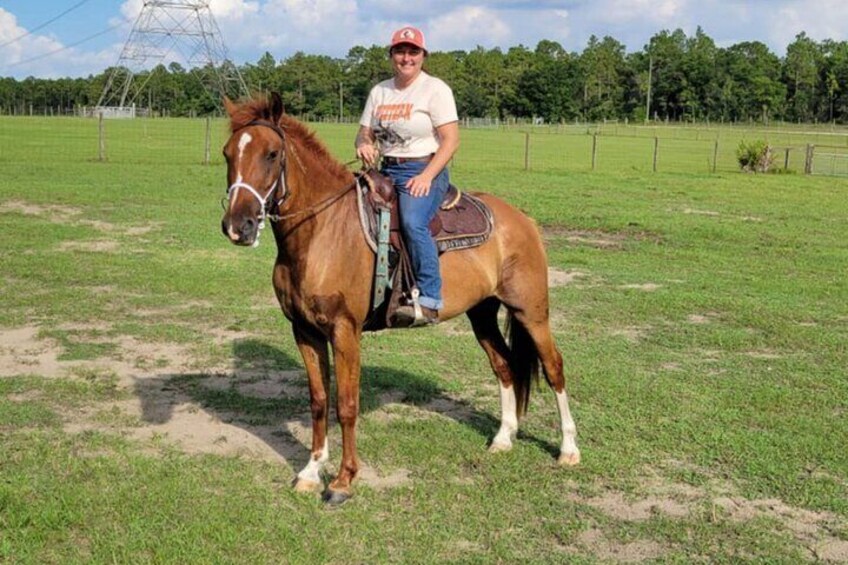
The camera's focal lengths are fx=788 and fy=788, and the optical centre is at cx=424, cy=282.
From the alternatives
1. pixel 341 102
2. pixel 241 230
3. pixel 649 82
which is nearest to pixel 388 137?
pixel 241 230

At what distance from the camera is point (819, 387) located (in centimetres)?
663

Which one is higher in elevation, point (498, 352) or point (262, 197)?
point (262, 197)

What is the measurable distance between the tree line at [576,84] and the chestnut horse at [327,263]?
9036 centimetres

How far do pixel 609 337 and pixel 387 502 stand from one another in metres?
4.21

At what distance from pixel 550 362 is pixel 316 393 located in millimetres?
1651

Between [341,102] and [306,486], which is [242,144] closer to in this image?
[306,486]

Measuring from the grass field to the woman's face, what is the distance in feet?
8.15

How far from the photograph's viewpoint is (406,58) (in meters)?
4.67

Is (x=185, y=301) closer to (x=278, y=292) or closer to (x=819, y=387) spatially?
(x=278, y=292)

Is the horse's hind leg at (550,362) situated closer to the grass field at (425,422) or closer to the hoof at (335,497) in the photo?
the grass field at (425,422)

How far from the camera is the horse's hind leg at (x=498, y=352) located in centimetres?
563

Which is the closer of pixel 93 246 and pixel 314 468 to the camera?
pixel 314 468

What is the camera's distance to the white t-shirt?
4.68 metres

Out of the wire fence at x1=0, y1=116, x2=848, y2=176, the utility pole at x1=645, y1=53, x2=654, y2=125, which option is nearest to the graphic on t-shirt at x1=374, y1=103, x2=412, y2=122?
the wire fence at x1=0, y1=116, x2=848, y2=176
